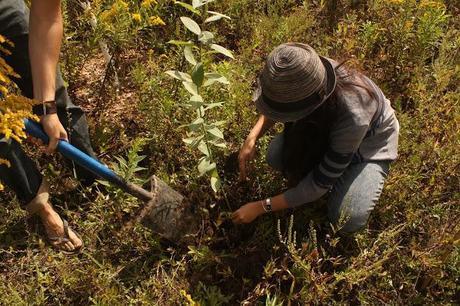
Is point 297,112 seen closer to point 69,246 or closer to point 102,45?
point 69,246

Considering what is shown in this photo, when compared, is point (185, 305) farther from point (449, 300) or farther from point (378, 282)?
point (449, 300)

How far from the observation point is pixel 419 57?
3.29 m

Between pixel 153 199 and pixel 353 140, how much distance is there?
107 cm

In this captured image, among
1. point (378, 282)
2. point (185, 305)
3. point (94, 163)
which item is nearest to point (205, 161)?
point (94, 163)

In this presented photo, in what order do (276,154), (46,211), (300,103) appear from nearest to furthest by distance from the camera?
(300,103), (46,211), (276,154)

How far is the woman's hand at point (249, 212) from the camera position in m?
2.47

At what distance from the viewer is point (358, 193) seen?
99.8 inches

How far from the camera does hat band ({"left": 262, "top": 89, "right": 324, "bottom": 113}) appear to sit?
1.97m

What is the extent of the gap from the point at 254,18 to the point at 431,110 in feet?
5.15

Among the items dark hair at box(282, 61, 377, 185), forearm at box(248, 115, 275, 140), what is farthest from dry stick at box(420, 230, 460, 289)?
forearm at box(248, 115, 275, 140)

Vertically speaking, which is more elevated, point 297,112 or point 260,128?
point 297,112

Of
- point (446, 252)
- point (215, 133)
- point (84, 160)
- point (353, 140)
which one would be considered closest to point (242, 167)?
point (215, 133)

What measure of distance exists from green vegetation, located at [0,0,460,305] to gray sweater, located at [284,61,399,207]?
0.83 feet

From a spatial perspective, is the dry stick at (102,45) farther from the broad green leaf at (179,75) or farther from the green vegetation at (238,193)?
the broad green leaf at (179,75)
